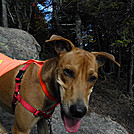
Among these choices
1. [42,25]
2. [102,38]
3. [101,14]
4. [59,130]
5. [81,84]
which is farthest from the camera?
[42,25]

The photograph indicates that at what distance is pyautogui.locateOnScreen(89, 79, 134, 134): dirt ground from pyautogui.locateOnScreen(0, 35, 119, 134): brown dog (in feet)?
10.6

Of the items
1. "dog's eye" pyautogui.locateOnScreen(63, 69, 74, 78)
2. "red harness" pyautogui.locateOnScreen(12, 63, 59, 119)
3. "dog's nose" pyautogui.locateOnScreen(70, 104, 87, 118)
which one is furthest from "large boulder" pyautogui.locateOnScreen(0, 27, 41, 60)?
"dog's nose" pyautogui.locateOnScreen(70, 104, 87, 118)

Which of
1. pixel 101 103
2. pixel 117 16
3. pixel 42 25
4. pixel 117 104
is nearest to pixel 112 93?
pixel 117 104

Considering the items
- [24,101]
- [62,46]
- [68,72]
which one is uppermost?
[62,46]

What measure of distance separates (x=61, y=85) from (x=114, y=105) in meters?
4.62

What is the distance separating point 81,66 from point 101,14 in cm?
504

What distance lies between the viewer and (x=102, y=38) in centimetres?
891

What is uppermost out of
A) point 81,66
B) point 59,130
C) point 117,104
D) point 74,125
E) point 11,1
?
point 11,1

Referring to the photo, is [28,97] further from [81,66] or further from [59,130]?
[59,130]

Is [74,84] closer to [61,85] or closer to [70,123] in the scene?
[61,85]

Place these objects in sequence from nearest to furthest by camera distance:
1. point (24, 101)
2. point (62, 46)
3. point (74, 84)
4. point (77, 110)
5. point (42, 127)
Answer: point (77, 110)
point (74, 84)
point (24, 101)
point (62, 46)
point (42, 127)

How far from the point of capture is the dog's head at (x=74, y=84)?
1.51 m

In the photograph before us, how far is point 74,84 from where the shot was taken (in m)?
1.64

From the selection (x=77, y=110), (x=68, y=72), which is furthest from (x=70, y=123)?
(x=68, y=72)
